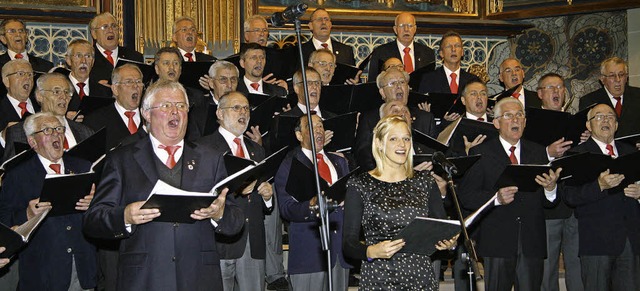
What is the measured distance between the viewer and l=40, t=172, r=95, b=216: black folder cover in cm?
546

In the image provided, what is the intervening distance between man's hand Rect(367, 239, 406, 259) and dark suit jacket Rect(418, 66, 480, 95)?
408 centimetres

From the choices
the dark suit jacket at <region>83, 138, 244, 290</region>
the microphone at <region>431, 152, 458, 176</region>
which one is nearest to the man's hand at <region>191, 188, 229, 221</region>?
the dark suit jacket at <region>83, 138, 244, 290</region>

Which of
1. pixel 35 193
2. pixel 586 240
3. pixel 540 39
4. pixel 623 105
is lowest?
pixel 586 240

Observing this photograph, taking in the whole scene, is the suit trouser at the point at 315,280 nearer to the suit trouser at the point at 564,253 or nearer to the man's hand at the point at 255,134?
the man's hand at the point at 255,134

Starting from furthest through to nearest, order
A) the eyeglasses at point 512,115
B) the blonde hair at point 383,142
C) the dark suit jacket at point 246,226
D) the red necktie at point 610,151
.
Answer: the red necktie at point 610,151, the eyeglasses at point 512,115, the dark suit jacket at point 246,226, the blonde hair at point 383,142

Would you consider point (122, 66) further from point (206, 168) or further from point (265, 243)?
point (206, 168)

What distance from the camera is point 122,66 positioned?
23.4 feet

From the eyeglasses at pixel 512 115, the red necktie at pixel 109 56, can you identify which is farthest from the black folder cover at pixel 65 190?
the eyeglasses at pixel 512 115

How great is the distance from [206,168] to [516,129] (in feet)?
9.46

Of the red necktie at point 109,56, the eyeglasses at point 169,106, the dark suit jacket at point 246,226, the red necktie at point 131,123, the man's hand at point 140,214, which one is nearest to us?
the man's hand at point 140,214

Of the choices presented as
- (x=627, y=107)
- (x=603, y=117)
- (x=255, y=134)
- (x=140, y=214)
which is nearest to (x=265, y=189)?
(x=255, y=134)

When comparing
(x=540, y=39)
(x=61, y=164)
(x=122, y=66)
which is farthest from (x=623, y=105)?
(x=61, y=164)

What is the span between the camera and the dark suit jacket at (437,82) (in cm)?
837

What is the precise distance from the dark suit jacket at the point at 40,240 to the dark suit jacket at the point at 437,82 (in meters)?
3.57
